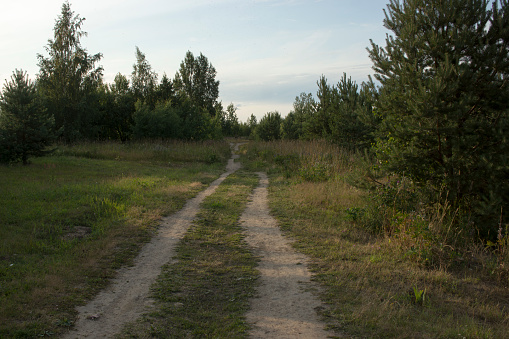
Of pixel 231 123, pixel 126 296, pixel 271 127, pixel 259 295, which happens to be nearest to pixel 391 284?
pixel 259 295

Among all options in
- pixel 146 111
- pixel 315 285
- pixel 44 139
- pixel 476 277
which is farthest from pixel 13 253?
pixel 146 111

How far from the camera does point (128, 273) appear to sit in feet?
17.5

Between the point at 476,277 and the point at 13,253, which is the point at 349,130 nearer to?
the point at 476,277

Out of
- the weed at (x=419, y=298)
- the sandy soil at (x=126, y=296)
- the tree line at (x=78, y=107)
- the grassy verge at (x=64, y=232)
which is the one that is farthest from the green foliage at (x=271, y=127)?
the weed at (x=419, y=298)

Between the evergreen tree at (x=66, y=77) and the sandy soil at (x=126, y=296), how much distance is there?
29.1m

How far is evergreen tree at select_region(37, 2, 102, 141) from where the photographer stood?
30719mm

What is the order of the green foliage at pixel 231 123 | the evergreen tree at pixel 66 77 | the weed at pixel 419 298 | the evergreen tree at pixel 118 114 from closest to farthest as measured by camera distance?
the weed at pixel 419 298 < the evergreen tree at pixel 66 77 < the evergreen tree at pixel 118 114 < the green foliage at pixel 231 123

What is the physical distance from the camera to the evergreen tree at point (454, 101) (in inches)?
252

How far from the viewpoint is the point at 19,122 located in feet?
56.0

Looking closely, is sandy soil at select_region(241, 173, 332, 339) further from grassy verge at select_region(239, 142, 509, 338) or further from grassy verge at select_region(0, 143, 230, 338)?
grassy verge at select_region(0, 143, 230, 338)

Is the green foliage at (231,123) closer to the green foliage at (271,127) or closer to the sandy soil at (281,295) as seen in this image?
the green foliage at (271,127)

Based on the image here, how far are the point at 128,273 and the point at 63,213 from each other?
437 cm

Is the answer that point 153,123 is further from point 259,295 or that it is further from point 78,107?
point 259,295

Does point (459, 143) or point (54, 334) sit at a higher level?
point (459, 143)
